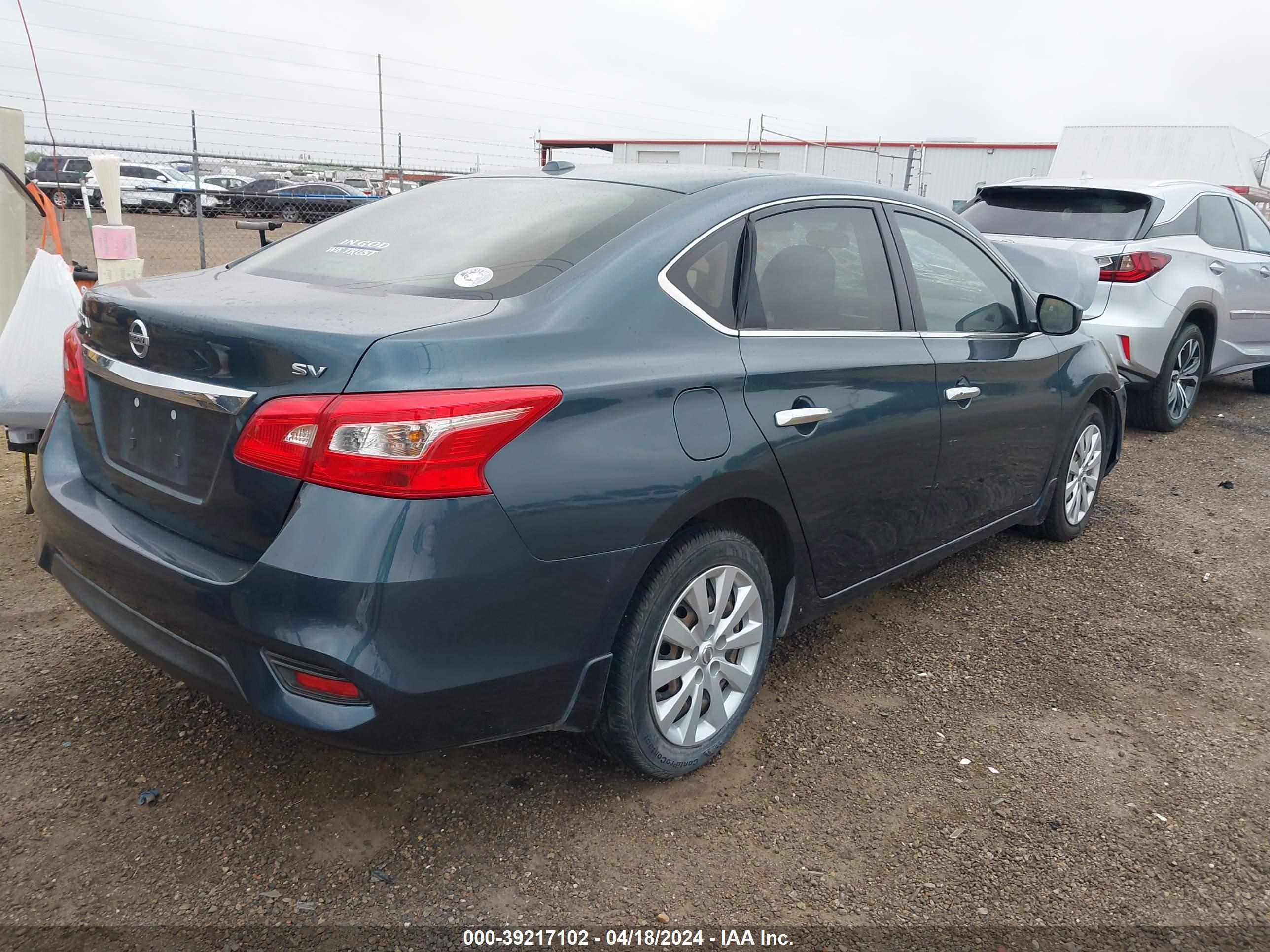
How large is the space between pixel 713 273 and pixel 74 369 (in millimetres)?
1781

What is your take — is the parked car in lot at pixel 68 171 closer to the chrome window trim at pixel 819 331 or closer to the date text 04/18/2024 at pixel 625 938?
the chrome window trim at pixel 819 331

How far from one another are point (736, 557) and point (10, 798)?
6.50ft

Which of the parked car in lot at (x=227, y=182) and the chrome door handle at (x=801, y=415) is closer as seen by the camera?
the chrome door handle at (x=801, y=415)

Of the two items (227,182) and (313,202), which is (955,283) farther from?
(227,182)

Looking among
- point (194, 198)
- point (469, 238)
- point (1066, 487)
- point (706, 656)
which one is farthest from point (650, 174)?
point (194, 198)

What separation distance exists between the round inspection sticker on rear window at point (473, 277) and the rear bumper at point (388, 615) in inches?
27.1

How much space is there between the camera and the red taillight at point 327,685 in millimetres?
2023

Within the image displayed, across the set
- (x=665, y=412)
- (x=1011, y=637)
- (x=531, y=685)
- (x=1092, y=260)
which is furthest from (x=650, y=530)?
(x=1092, y=260)

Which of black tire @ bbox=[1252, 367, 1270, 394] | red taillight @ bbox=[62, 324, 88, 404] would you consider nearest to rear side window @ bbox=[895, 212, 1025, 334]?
red taillight @ bbox=[62, 324, 88, 404]

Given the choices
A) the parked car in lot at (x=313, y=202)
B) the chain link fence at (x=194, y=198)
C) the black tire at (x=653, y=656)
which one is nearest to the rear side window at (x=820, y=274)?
the black tire at (x=653, y=656)

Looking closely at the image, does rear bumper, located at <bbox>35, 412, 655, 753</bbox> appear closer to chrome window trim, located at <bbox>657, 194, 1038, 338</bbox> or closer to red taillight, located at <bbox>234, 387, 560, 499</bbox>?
red taillight, located at <bbox>234, 387, 560, 499</bbox>

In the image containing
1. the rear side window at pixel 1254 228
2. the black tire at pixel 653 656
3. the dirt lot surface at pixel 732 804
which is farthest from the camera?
the rear side window at pixel 1254 228

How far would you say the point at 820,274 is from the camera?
10.0 feet

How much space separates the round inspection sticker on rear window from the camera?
96.9 inches
